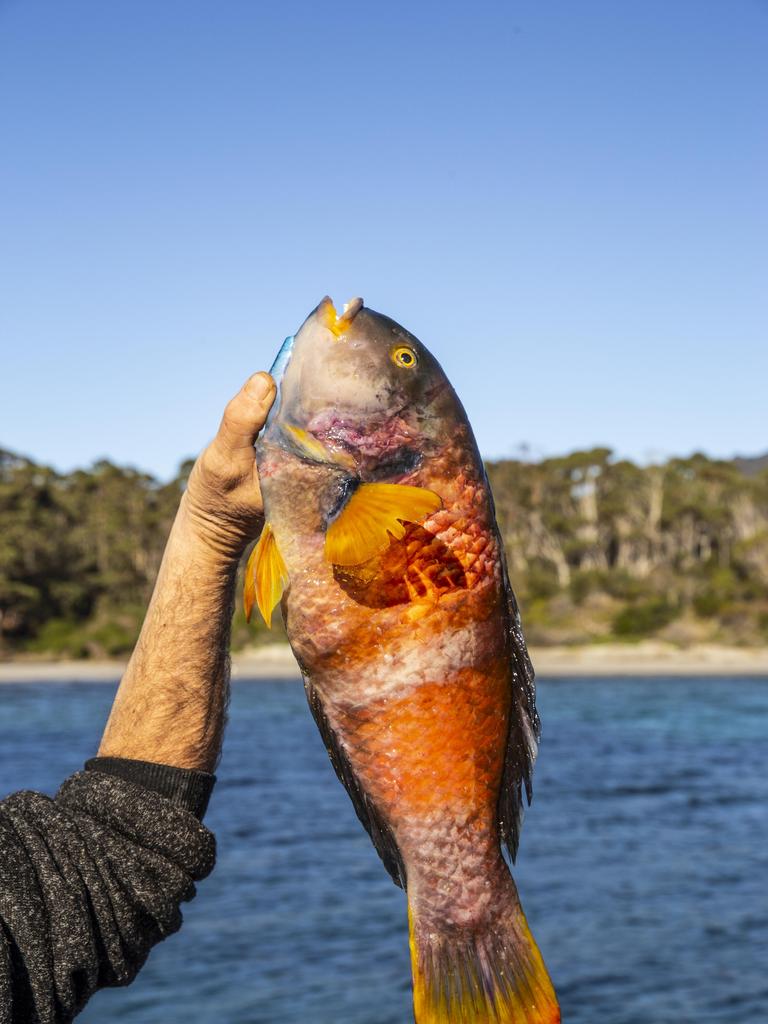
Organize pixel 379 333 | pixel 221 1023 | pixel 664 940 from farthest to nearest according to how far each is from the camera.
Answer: pixel 664 940, pixel 221 1023, pixel 379 333

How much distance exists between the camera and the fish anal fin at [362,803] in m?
2.47

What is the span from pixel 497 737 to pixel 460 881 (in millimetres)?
318

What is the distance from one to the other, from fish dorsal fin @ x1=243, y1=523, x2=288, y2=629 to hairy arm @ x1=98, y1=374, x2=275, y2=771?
0.92 feet

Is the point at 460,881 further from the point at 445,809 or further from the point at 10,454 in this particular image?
the point at 10,454

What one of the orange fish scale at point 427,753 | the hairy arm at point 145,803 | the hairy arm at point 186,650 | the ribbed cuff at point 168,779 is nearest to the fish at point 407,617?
the orange fish scale at point 427,753

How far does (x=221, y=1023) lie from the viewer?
12898 mm

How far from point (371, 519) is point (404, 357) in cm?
43

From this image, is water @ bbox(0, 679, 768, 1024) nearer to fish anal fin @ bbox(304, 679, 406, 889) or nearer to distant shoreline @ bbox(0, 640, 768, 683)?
fish anal fin @ bbox(304, 679, 406, 889)

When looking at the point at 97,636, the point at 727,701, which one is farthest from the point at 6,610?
the point at 727,701

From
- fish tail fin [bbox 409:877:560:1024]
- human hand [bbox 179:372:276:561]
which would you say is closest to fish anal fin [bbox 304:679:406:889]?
fish tail fin [bbox 409:877:560:1024]

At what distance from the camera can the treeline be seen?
69125 mm

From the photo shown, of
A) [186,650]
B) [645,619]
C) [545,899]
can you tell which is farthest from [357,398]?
[645,619]

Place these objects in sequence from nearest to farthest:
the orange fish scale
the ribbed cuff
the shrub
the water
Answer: the orange fish scale < the ribbed cuff < the water < the shrub

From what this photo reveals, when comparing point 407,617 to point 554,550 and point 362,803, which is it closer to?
point 362,803
